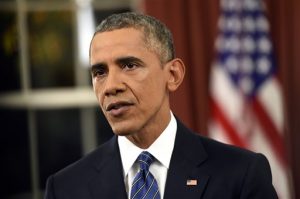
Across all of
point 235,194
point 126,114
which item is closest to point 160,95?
point 126,114

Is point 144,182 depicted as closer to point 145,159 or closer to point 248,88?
point 145,159

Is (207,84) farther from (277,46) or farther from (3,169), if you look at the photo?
(3,169)

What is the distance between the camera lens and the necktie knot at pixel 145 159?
1.80 metres

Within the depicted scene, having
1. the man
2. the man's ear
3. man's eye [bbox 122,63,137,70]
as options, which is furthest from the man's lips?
the man's ear

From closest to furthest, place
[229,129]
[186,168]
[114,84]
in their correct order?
[114,84], [186,168], [229,129]

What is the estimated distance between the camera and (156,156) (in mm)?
1830

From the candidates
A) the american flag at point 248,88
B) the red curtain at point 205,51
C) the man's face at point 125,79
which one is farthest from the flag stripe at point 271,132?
the man's face at point 125,79

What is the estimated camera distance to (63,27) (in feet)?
13.9

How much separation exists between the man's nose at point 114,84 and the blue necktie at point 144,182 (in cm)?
22

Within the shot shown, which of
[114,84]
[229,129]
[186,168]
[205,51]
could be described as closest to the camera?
[114,84]

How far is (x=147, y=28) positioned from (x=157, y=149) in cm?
36

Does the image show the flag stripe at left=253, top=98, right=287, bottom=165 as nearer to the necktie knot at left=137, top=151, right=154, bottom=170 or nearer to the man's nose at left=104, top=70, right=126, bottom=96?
the necktie knot at left=137, top=151, right=154, bottom=170

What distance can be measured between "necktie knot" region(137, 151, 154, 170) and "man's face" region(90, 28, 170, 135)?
0.25 ft

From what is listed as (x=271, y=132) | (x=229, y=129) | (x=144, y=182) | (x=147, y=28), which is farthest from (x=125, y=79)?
(x=271, y=132)
